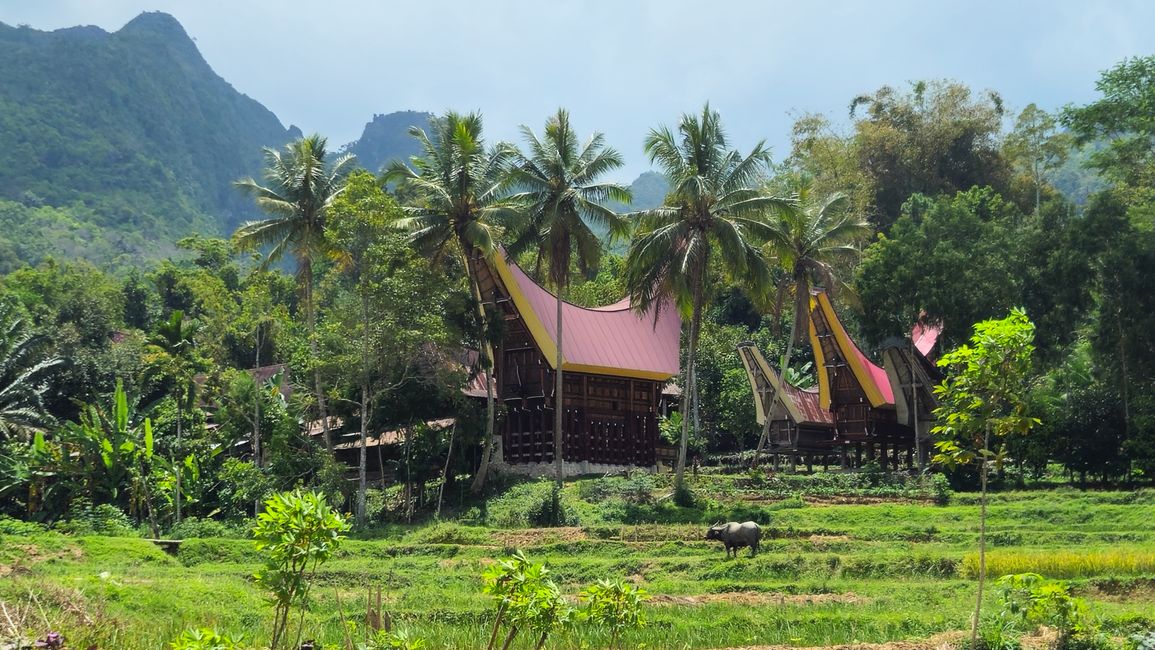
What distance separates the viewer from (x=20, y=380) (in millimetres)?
34562

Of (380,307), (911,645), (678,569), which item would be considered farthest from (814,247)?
(911,645)

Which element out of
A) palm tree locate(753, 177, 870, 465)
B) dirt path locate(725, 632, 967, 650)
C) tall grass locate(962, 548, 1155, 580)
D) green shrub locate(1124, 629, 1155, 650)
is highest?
palm tree locate(753, 177, 870, 465)

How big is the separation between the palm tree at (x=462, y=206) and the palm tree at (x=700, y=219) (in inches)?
155

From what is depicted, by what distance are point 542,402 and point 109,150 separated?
Result: 337 feet

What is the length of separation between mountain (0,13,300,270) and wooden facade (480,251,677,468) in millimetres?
62516

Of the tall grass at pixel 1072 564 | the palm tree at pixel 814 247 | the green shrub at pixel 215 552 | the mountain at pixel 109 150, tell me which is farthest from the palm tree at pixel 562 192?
the mountain at pixel 109 150

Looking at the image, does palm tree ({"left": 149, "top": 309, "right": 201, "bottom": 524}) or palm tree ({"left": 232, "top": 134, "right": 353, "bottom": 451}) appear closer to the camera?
palm tree ({"left": 149, "top": 309, "right": 201, "bottom": 524})

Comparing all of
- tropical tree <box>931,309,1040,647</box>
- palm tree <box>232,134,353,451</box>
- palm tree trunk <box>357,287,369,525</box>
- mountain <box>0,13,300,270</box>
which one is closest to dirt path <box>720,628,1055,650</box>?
tropical tree <box>931,309,1040,647</box>

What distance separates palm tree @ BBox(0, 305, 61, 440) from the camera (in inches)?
1305

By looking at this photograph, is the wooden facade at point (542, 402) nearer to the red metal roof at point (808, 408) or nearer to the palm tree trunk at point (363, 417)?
the red metal roof at point (808, 408)

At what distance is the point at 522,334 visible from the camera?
35.8 m

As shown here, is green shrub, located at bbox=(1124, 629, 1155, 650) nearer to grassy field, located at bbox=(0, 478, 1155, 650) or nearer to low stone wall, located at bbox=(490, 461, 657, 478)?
grassy field, located at bbox=(0, 478, 1155, 650)

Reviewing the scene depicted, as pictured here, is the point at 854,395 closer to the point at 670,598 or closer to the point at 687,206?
the point at 687,206

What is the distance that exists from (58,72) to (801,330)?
121587 mm
